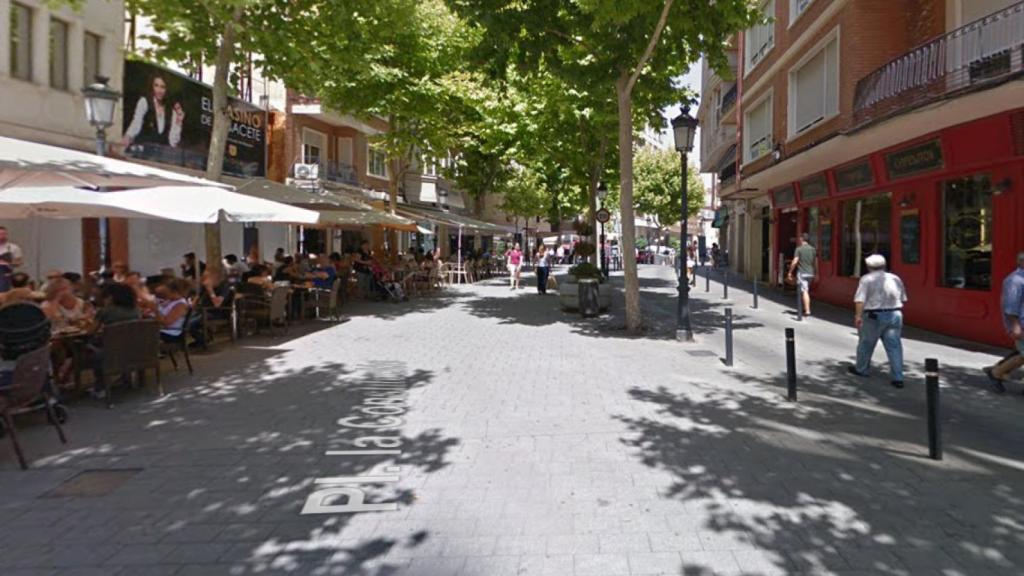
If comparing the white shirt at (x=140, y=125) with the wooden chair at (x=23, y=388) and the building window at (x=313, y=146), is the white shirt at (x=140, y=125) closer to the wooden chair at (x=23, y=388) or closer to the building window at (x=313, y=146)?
the building window at (x=313, y=146)

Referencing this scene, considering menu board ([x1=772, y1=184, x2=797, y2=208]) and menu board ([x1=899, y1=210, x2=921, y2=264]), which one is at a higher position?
menu board ([x1=772, y1=184, x2=797, y2=208])

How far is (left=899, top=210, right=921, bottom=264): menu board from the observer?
45.8 feet

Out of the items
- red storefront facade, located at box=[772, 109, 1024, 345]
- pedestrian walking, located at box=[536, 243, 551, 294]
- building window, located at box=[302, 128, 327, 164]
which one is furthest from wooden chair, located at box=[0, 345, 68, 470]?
building window, located at box=[302, 128, 327, 164]

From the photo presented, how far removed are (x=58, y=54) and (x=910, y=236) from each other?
18246mm

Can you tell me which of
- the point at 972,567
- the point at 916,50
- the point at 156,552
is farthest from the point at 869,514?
the point at 916,50

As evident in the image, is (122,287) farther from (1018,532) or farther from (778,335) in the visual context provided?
(778,335)

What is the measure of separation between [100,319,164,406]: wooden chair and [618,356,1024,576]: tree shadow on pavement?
4.95m

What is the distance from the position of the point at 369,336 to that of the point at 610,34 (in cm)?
686

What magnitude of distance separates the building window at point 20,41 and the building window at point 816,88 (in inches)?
695

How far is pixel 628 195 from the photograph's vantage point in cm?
1298

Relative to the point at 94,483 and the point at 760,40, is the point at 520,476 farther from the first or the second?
the point at 760,40

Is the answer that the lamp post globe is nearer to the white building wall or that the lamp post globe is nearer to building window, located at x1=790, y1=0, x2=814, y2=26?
the white building wall

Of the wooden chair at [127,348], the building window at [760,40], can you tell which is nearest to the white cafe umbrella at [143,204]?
the wooden chair at [127,348]

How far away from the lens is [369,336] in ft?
40.8
